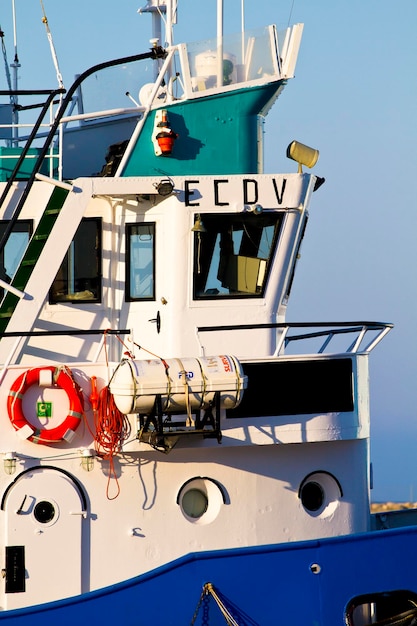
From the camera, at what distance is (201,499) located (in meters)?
12.2

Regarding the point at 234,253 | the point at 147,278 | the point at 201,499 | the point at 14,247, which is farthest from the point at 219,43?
the point at 201,499

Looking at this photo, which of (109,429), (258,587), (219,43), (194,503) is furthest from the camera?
(219,43)

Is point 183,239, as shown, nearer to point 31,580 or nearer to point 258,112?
point 258,112

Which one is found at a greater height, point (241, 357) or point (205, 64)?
point (205, 64)

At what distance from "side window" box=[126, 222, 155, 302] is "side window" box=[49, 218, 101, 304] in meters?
0.36

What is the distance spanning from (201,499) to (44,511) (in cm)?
168

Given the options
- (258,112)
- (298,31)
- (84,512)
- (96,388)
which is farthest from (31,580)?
(298,31)

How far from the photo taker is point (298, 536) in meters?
12.3

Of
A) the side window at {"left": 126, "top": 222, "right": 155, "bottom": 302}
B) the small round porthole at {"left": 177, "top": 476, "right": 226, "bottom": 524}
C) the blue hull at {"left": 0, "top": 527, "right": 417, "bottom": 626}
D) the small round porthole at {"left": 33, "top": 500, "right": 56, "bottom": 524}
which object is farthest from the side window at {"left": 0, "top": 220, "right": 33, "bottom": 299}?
the blue hull at {"left": 0, "top": 527, "right": 417, "bottom": 626}

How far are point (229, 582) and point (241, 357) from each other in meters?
2.79

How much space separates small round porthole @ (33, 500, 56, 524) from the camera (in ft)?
38.4

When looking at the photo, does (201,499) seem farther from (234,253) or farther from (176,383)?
(234,253)

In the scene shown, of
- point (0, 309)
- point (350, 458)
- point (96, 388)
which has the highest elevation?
point (0, 309)

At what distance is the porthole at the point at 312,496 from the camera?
41.2 ft
